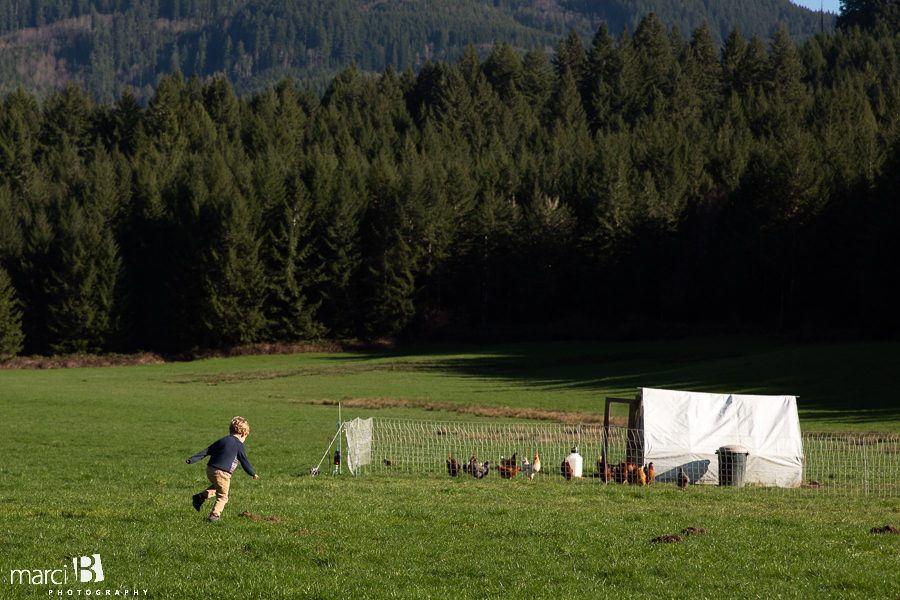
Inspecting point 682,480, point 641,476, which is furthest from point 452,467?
point 682,480

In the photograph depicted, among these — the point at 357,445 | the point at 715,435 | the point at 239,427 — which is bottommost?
the point at 357,445

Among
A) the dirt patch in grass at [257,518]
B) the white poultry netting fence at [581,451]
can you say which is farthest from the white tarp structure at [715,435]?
the dirt patch in grass at [257,518]

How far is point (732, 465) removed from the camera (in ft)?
68.8

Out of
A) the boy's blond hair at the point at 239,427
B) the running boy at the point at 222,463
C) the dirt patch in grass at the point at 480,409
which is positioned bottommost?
the dirt patch in grass at the point at 480,409

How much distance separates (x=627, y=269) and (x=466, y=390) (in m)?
40.3

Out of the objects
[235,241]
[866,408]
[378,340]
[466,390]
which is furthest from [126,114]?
[866,408]

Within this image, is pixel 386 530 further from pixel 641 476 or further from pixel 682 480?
pixel 682 480

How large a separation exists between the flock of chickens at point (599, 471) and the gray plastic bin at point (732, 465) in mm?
865

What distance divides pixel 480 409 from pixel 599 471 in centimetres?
2039

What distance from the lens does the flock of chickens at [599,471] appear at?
2062 cm

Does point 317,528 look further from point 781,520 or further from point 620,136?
point 620,136

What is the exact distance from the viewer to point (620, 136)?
368 ft

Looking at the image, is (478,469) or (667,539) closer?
(667,539)

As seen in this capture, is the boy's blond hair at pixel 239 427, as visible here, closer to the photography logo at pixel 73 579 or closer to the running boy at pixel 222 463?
the running boy at pixel 222 463
